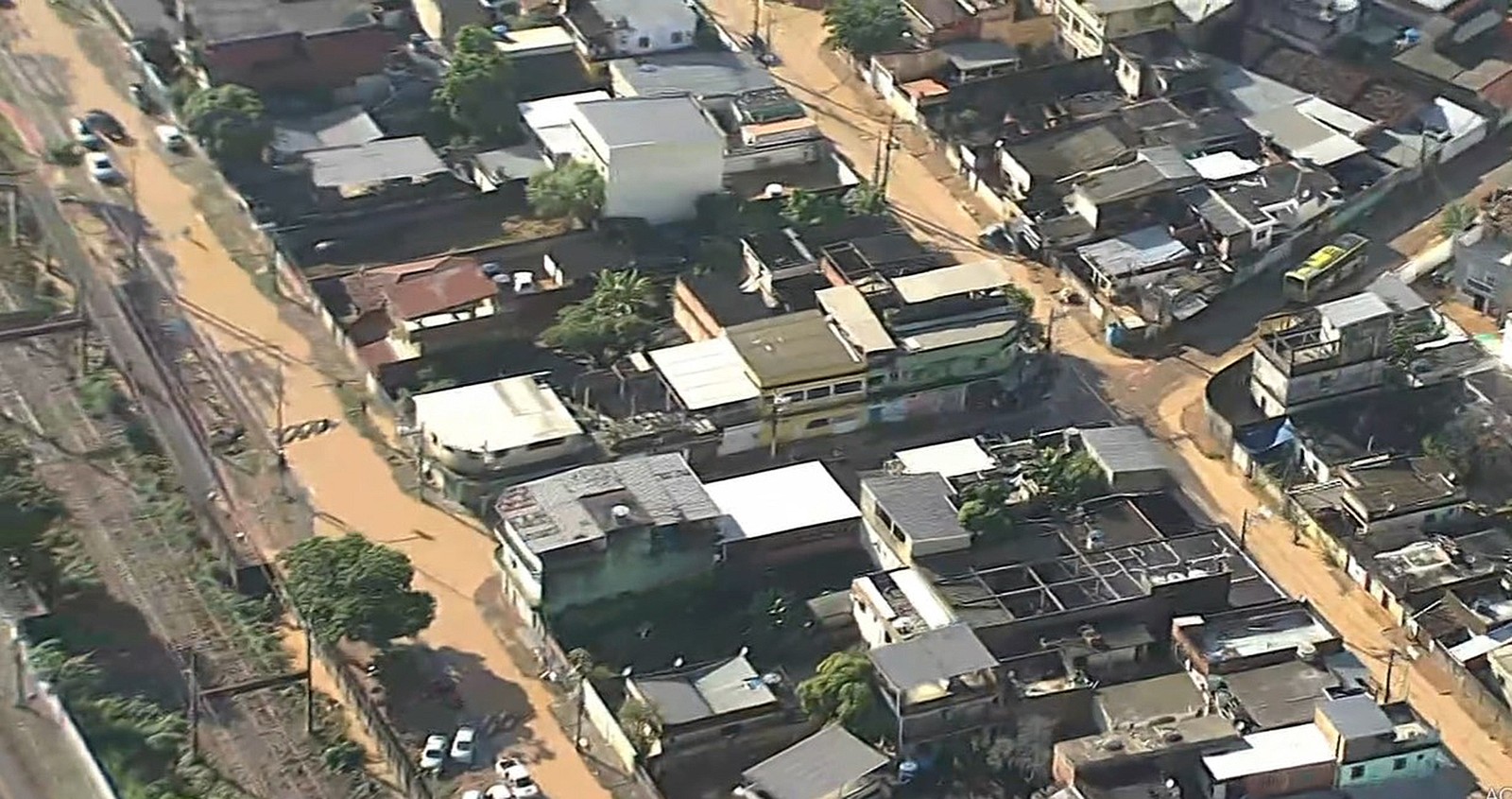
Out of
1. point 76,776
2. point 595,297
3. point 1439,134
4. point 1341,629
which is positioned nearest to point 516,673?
point 76,776

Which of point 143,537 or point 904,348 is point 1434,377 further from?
point 143,537

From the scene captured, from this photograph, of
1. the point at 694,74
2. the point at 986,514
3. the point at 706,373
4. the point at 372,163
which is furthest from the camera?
the point at 694,74

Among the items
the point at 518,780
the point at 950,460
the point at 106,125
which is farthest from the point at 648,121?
the point at 518,780

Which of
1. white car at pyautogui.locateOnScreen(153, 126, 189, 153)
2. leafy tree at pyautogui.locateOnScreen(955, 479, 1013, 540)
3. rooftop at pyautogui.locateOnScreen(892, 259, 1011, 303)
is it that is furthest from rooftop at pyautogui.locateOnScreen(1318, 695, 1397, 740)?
white car at pyautogui.locateOnScreen(153, 126, 189, 153)

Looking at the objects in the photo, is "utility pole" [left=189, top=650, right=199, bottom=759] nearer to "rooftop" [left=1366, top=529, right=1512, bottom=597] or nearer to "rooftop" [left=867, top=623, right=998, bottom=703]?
"rooftop" [left=867, top=623, right=998, bottom=703]

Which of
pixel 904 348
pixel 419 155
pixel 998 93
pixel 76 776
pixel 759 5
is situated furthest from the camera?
pixel 759 5

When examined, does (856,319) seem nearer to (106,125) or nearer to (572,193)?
(572,193)

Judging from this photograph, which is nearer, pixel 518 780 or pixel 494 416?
pixel 518 780
